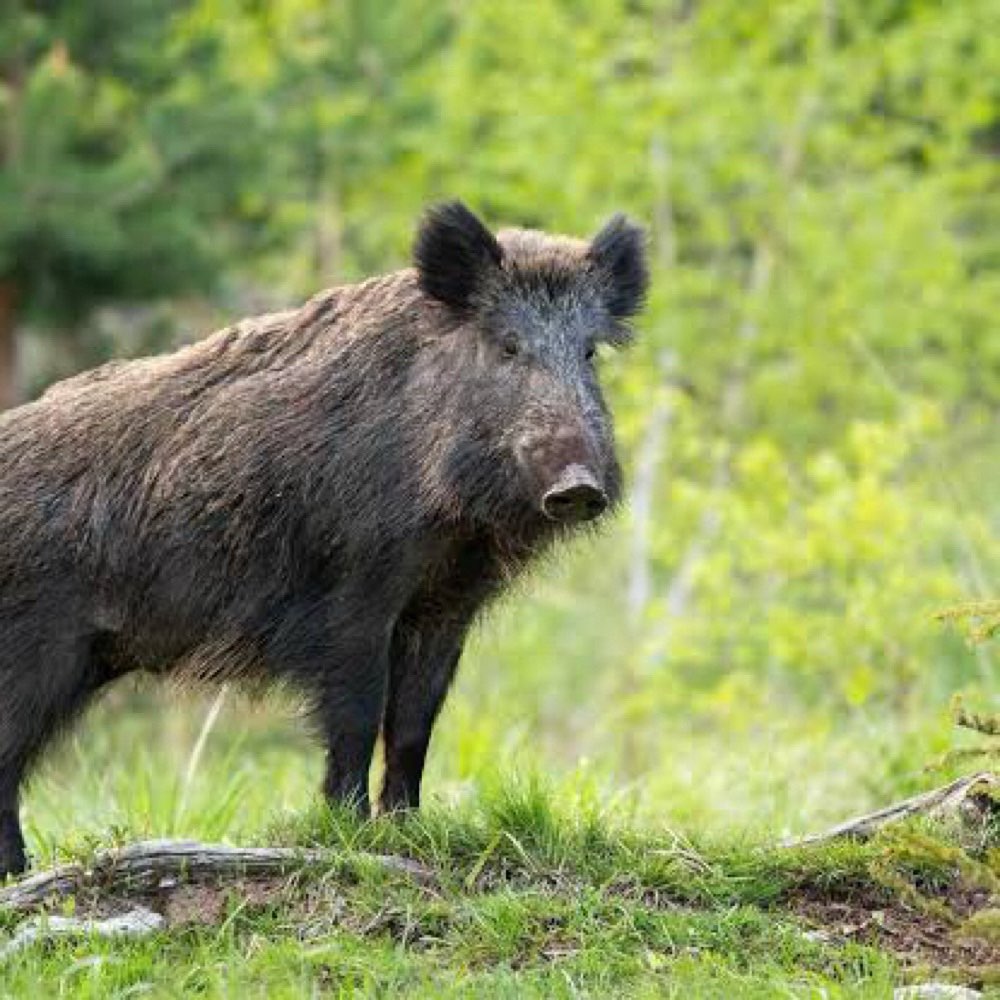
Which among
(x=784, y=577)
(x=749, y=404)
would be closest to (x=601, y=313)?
(x=784, y=577)

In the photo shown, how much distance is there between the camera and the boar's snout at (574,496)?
5664 mm

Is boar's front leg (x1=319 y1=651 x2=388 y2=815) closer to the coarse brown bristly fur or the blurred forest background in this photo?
the coarse brown bristly fur

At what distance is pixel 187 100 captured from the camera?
15508mm

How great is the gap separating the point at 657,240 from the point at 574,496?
13.2 metres

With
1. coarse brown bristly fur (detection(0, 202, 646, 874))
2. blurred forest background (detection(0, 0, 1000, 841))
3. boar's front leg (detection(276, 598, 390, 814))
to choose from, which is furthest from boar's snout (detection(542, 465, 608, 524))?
blurred forest background (detection(0, 0, 1000, 841))

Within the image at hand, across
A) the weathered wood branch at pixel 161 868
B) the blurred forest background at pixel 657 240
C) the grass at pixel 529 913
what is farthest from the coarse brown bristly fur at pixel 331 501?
the blurred forest background at pixel 657 240

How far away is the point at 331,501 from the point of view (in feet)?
19.8

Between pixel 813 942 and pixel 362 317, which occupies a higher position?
pixel 362 317

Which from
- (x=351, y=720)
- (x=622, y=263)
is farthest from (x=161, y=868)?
(x=622, y=263)

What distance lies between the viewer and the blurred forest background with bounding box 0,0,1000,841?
13.2 m

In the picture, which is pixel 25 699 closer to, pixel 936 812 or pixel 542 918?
pixel 542 918

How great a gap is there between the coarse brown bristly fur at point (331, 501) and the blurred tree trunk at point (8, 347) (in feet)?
31.1

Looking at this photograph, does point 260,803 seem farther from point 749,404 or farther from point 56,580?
point 749,404

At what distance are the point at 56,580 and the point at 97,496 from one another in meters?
0.28
